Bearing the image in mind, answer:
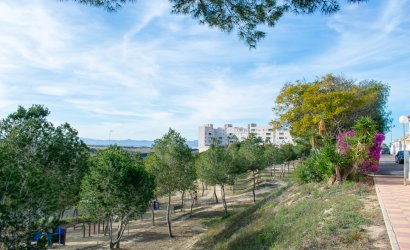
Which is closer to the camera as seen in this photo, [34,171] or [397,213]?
[397,213]

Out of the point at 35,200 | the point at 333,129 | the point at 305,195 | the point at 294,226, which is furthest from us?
the point at 333,129

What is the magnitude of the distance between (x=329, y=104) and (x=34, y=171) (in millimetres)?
19312

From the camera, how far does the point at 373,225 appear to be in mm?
7652

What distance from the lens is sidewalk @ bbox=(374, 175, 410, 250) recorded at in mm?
6395

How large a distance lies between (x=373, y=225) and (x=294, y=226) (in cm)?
233

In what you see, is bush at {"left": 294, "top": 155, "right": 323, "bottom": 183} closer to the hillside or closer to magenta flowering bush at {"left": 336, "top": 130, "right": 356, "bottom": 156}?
magenta flowering bush at {"left": 336, "top": 130, "right": 356, "bottom": 156}

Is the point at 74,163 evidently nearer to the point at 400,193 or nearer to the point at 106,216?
the point at 106,216

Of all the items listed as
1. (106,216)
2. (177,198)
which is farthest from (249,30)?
(177,198)

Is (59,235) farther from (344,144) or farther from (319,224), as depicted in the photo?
(319,224)

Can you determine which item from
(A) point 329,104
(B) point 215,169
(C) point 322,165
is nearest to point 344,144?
(C) point 322,165

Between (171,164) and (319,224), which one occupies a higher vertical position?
(171,164)

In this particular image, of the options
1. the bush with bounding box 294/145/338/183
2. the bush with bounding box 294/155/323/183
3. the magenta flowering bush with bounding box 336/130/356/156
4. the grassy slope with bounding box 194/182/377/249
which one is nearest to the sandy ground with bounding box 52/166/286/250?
the bush with bounding box 294/155/323/183

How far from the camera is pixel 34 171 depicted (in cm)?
956

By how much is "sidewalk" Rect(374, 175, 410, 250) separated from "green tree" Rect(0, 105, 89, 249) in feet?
27.3
